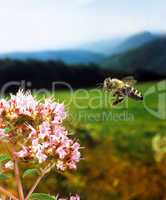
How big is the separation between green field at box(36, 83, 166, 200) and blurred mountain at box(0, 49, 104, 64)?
637 mm

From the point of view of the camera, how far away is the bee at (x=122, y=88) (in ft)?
9.78

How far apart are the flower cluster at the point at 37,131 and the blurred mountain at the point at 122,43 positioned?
4643 mm

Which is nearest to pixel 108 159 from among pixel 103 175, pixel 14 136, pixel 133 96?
pixel 103 175

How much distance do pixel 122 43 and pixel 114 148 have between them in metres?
1.40

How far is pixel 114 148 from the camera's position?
5.85m

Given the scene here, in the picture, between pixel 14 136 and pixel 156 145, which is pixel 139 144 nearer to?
pixel 156 145

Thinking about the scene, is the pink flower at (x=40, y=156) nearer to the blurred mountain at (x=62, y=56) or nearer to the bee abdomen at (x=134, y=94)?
the bee abdomen at (x=134, y=94)

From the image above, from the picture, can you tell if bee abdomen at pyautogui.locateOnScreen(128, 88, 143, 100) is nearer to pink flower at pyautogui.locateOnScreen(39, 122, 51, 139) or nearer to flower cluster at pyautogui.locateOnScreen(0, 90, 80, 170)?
flower cluster at pyautogui.locateOnScreen(0, 90, 80, 170)

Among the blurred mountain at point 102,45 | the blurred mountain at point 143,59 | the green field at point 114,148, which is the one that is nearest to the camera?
the green field at point 114,148

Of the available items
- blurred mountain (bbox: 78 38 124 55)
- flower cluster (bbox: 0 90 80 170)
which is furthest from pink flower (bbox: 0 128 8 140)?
blurred mountain (bbox: 78 38 124 55)

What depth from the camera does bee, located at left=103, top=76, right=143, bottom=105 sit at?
2980 mm

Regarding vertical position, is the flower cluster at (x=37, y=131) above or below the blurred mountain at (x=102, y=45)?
below

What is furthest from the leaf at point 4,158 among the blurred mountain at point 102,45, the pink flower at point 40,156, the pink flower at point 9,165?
the blurred mountain at point 102,45

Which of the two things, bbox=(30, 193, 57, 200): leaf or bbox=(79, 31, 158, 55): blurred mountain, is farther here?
bbox=(79, 31, 158, 55): blurred mountain
